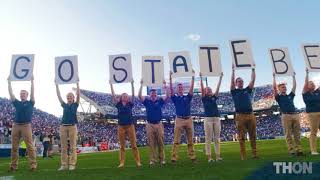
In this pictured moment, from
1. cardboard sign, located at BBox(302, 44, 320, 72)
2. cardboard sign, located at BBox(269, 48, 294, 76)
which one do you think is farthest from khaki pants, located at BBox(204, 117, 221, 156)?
cardboard sign, located at BBox(302, 44, 320, 72)

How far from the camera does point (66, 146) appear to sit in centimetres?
1380

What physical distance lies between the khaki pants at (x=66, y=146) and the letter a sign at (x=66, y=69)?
1537mm

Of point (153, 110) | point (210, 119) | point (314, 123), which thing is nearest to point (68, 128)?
point (153, 110)

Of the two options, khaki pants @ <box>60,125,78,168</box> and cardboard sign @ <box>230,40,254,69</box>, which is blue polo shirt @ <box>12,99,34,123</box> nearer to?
khaki pants @ <box>60,125,78,168</box>

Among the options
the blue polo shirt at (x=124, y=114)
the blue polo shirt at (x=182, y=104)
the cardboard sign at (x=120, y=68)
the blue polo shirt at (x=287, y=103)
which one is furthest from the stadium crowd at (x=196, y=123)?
the blue polo shirt at (x=287, y=103)

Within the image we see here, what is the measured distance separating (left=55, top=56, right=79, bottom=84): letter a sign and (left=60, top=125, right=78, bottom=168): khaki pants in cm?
154

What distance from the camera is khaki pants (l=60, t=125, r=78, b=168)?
532 inches

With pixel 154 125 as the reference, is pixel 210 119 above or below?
above

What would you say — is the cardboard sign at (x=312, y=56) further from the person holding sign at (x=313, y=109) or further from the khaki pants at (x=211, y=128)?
the khaki pants at (x=211, y=128)

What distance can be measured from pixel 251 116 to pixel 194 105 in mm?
72141

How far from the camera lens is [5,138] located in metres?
35.6

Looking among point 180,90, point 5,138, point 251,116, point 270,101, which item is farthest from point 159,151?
point 270,101

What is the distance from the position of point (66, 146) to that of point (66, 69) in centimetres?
254

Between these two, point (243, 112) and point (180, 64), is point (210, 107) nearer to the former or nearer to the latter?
point (243, 112)
